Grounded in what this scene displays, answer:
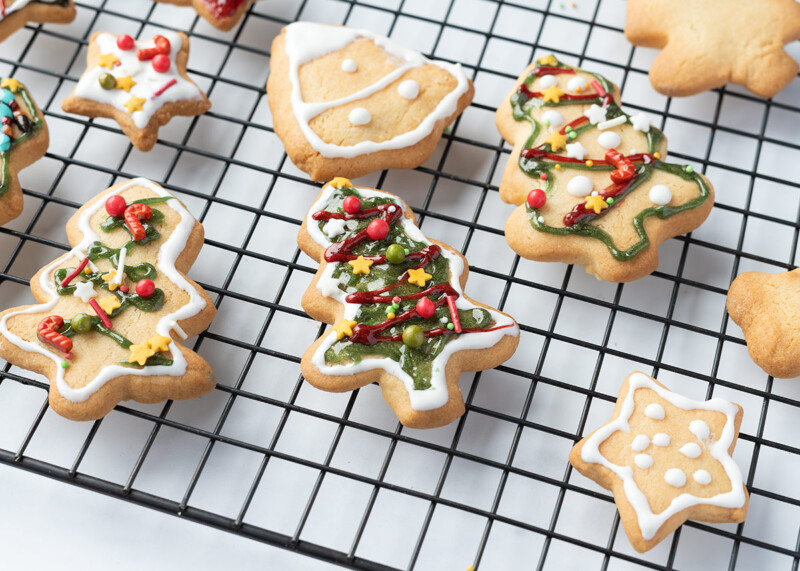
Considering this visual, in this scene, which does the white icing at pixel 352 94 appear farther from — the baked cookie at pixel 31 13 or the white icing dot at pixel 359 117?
the baked cookie at pixel 31 13

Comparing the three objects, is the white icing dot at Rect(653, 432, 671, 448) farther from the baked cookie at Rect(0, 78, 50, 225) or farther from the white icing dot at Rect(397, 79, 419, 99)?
the baked cookie at Rect(0, 78, 50, 225)

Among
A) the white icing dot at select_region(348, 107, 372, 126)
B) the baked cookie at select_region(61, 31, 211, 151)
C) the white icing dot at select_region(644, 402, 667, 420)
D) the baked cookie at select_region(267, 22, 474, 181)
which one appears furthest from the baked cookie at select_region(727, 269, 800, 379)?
the baked cookie at select_region(61, 31, 211, 151)

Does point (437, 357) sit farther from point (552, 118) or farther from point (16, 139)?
point (16, 139)

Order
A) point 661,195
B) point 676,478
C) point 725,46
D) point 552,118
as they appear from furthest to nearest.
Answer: point 725,46 < point 552,118 < point 661,195 < point 676,478

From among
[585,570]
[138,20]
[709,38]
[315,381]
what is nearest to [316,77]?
[138,20]

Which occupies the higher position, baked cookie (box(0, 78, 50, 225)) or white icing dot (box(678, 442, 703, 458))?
baked cookie (box(0, 78, 50, 225))

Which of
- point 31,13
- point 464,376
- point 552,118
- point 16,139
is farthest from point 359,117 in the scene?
point 31,13
